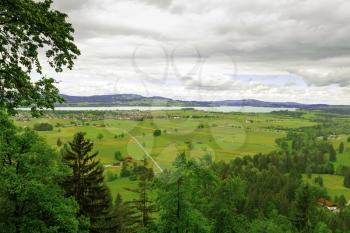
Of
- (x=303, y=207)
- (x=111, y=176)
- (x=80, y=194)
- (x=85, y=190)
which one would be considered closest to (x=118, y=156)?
(x=111, y=176)

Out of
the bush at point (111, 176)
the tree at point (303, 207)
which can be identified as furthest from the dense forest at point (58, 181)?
the bush at point (111, 176)

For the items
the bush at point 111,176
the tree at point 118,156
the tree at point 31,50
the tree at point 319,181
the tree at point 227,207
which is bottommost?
the tree at point 319,181

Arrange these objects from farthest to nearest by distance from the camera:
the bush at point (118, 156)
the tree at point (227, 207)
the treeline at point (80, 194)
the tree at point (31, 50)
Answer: the bush at point (118, 156)
the tree at point (227, 207)
the treeline at point (80, 194)
the tree at point (31, 50)

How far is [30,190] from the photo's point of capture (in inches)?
926

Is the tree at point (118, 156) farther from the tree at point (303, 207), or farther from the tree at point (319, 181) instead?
the tree at point (303, 207)

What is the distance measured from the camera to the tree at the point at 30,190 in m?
22.8

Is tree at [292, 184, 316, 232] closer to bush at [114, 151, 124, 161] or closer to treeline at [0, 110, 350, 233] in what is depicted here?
treeline at [0, 110, 350, 233]

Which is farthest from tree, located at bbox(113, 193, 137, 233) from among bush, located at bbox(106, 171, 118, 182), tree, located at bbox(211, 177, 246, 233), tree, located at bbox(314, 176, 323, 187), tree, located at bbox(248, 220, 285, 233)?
tree, located at bbox(314, 176, 323, 187)

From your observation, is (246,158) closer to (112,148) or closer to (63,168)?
(112,148)

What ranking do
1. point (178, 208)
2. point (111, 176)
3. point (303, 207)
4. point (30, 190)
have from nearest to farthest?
point (30, 190) → point (178, 208) → point (303, 207) → point (111, 176)

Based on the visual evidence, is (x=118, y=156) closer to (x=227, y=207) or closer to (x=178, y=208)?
(x=227, y=207)

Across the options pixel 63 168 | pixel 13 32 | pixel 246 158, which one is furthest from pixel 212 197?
pixel 246 158

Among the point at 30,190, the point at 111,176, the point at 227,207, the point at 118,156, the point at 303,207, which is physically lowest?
the point at 111,176

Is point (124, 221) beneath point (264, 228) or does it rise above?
beneath
